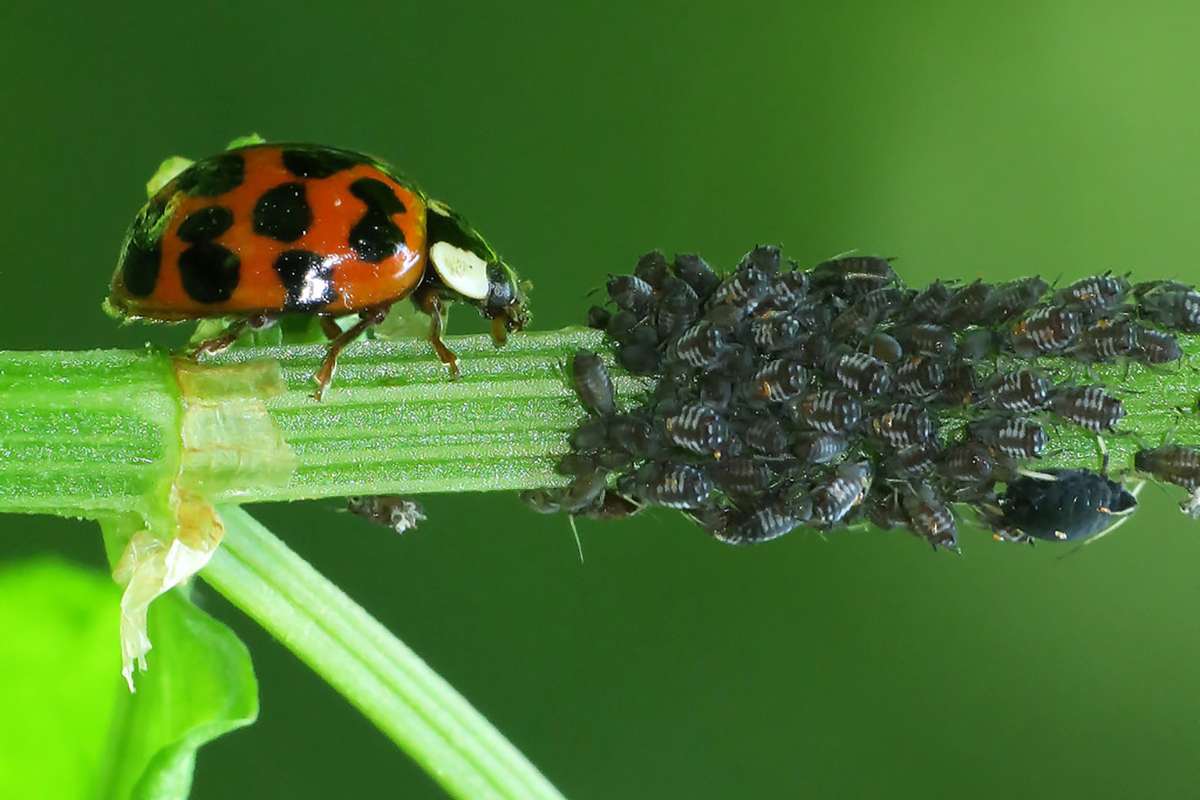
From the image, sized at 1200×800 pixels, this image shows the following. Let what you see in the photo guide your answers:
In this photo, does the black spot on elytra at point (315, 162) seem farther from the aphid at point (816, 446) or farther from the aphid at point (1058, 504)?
the aphid at point (1058, 504)

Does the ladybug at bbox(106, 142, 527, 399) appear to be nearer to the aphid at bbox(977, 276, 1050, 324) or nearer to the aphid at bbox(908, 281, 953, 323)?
the aphid at bbox(908, 281, 953, 323)

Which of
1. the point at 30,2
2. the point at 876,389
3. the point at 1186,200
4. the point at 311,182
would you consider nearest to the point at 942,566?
the point at 1186,200

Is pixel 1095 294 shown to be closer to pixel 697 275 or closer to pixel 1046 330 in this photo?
pixel 1046 330

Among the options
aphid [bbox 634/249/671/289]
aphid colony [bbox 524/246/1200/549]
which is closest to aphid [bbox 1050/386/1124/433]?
aphid colony [bbox 524/246/1200/549]

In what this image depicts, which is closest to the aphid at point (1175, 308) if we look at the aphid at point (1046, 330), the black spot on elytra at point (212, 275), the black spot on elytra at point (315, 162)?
the aphid at point (1046, 330)

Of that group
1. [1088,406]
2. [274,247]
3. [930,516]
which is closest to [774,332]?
[930,516]

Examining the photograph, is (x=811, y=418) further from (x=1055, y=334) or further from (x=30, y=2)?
(x=30, y=2)
